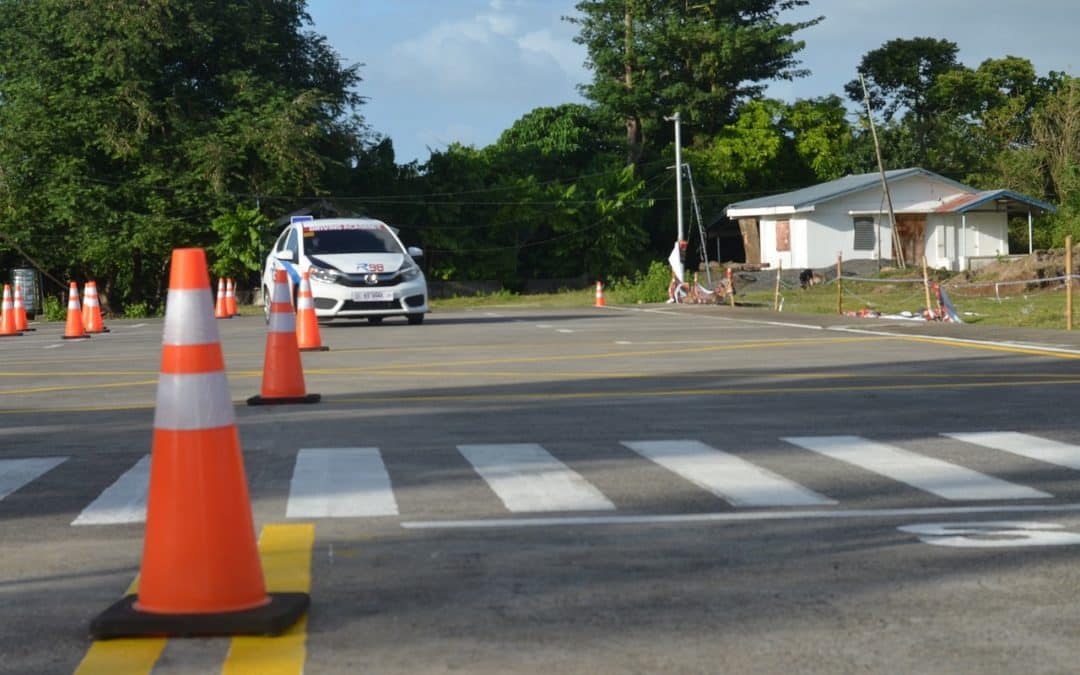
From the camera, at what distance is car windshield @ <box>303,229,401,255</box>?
1112 inches

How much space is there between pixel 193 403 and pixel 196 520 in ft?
1.38

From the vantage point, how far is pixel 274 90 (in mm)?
58250

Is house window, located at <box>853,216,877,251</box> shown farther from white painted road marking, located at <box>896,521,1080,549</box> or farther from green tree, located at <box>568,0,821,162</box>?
white painted road marking, located at <box>896,521,1080,549</box>

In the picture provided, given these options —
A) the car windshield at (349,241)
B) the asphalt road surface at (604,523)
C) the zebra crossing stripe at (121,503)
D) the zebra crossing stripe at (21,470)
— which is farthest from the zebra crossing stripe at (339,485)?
the car windshield at (349,241)

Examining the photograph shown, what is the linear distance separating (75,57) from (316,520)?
52945mm

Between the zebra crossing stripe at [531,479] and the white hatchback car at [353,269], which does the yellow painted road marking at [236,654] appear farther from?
the white hatchback car at [353,269]

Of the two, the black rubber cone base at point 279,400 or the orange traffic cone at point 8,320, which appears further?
the orange traffic cone at point 8,320

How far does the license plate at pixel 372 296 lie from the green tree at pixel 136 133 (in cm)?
2922

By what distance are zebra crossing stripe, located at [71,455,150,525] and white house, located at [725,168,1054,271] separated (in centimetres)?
5939

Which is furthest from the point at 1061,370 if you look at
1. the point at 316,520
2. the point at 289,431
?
the point at 316,520

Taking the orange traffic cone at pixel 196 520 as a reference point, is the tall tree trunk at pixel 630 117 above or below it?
above

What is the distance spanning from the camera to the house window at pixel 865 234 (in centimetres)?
6844

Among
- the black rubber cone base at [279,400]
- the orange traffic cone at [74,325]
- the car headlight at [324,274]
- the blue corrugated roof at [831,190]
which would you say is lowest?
the black rubber cone base at [279,400]

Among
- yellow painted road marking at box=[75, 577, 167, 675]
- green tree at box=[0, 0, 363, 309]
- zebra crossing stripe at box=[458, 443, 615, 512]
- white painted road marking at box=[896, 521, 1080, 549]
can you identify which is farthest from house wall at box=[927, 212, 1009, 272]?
yellow painted road marking at box=[75, 577, 167, 675]
